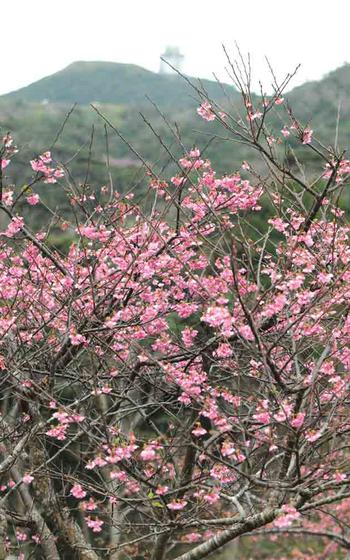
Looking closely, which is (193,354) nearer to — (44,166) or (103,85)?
(44,166)

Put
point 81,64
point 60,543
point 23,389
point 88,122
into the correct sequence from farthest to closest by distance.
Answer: point 81,64 → point 88,122 → point 60,543 → point 23,389

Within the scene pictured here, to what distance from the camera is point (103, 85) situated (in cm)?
3997

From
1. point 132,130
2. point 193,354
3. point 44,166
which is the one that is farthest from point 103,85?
point 193,354

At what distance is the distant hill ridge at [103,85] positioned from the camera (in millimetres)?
38781

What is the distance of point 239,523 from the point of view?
3.66 metres

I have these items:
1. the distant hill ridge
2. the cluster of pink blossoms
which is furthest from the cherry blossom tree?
the distant hill ridge

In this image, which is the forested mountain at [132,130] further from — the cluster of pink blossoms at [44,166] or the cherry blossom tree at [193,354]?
the cherry blossom tree at [193,354]

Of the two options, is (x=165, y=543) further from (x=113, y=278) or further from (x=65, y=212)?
(x=65, y=212)

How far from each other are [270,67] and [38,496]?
163 inches

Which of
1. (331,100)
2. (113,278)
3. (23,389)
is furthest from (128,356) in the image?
(331,100)

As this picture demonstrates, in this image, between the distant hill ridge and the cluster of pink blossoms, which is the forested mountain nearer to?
the cluster of pink blossoms

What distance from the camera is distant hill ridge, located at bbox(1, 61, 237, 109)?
3878cm

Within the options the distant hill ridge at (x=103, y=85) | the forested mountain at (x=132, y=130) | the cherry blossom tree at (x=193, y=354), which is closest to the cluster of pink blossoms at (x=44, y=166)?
the cherry blossom tree at (x=193, y=354)

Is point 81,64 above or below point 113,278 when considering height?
above
